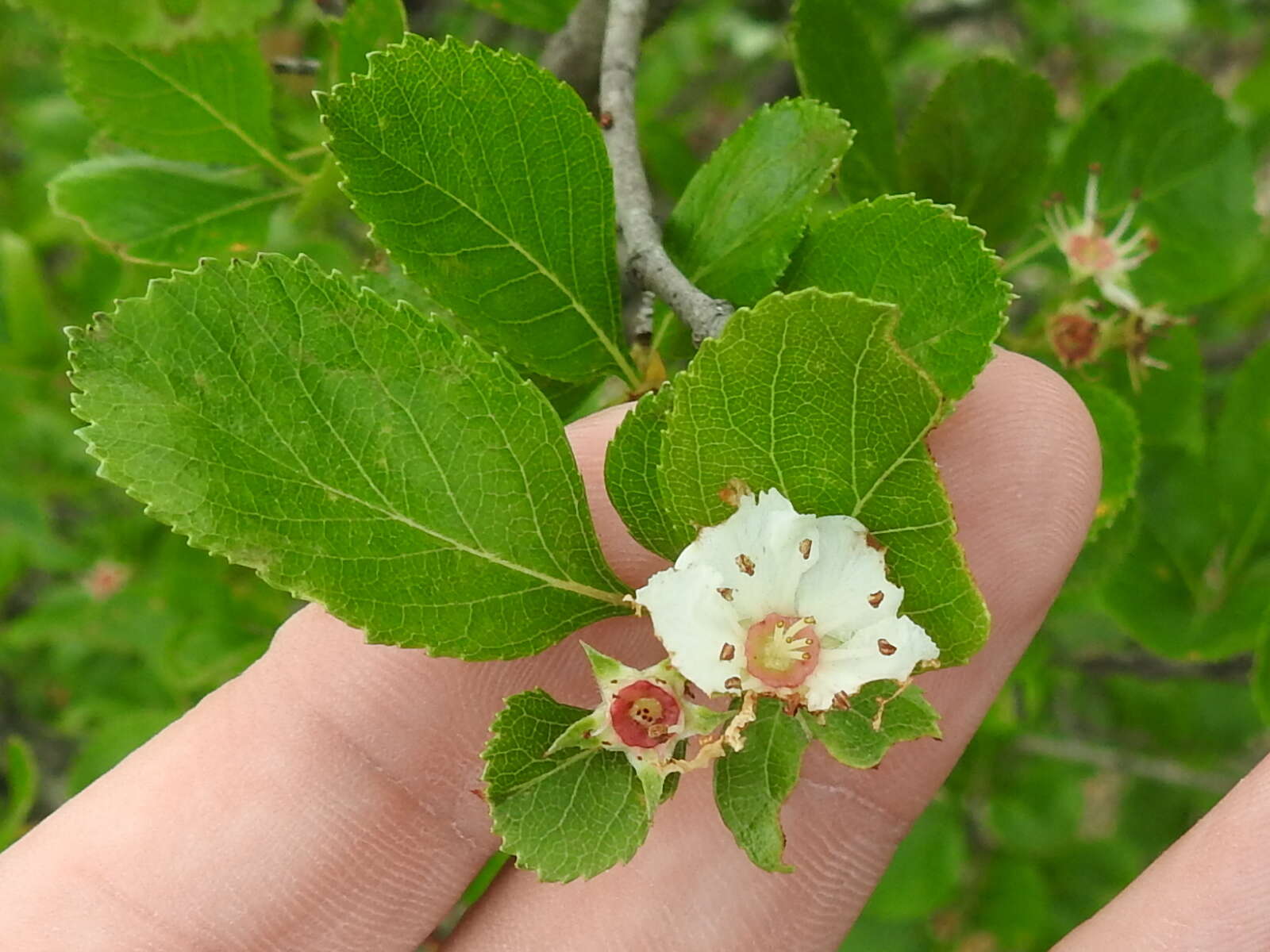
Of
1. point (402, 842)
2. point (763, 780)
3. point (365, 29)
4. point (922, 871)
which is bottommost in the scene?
point (922, 871)

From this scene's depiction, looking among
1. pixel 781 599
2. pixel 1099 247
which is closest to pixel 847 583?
pixel 781 599

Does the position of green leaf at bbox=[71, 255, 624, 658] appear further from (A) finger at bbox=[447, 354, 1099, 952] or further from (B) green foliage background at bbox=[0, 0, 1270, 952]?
(A) finger at bbox=[447, 354, 1099, 952]

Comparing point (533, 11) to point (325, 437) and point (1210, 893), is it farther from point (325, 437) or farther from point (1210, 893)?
point (1210, 893)

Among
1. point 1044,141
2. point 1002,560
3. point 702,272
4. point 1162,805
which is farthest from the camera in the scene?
point 1162,805

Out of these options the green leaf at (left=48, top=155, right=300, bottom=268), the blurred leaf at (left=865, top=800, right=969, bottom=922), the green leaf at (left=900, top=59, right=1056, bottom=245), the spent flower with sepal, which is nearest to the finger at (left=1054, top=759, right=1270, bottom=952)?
the blurred leaf at (left=865, top=800, right=969, bottom=922)

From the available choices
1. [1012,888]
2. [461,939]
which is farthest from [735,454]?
[1012,888]

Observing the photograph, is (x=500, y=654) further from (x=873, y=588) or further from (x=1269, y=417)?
(x=1269, y=417)

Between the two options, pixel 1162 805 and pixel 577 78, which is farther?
pixel 1162 805
